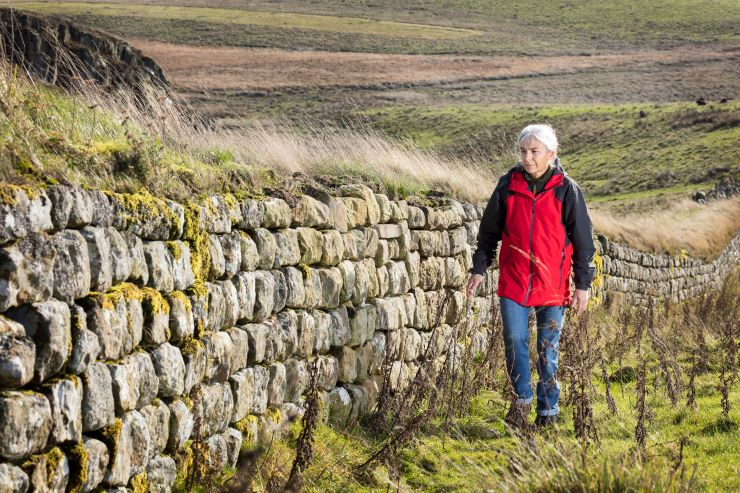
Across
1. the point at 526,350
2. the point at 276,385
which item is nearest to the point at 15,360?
the point at 276,385

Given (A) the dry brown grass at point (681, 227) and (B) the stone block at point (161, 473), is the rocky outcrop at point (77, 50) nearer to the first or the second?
(B) the stone block at point (161, 473)

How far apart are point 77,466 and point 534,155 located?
350cm

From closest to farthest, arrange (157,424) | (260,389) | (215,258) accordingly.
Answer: (157,424) → (215,258) → (260,389)

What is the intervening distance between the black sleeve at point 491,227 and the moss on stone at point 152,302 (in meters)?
2.59

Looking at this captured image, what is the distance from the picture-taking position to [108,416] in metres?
4.24

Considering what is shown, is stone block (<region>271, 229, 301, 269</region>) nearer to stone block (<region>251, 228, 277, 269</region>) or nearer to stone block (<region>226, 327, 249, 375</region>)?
stone block (<region>251, 228, 277, 269</region>)

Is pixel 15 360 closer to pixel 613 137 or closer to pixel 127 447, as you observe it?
pixel 127 447

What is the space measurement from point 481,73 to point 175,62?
2201 cm

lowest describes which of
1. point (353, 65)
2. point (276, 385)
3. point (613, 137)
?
point (613, 137)

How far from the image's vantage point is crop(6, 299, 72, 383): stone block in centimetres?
381

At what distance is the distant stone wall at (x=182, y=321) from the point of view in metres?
3.83

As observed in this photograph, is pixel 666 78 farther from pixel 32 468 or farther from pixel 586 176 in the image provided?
pixel 32 468

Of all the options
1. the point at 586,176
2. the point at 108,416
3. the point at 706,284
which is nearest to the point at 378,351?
the point at 108,416

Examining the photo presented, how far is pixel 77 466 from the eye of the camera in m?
4.03
